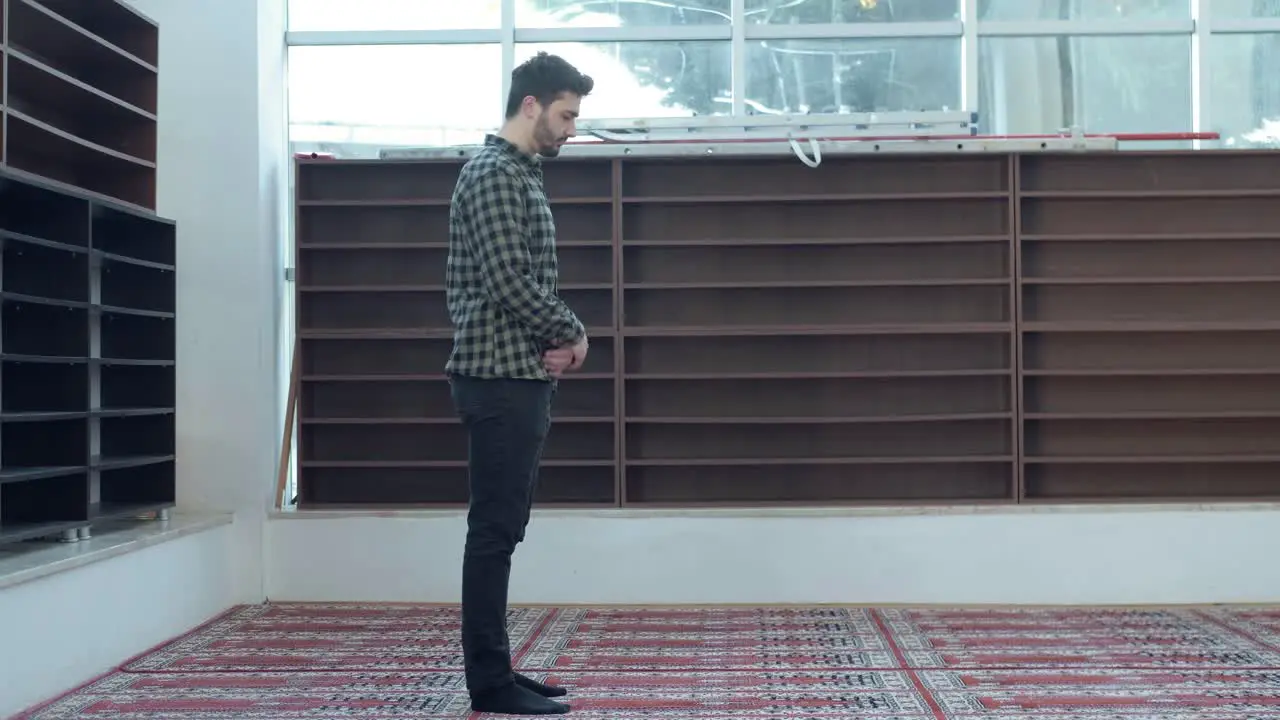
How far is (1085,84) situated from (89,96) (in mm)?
3568

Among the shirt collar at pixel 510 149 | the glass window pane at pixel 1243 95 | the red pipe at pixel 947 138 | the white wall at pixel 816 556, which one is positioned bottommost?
the white wall at pixel 816 556

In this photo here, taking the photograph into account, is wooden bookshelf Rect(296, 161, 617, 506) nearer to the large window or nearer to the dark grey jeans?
the large window

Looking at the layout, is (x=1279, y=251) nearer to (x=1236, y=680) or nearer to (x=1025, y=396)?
(x=1025, y=396)

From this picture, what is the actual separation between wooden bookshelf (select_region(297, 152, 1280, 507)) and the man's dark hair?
1682 millimetres

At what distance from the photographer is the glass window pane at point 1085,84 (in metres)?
4.94

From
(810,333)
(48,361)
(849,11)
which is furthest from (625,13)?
(48,361)

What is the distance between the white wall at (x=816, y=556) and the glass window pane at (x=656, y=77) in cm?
166

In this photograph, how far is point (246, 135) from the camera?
14.3 feet

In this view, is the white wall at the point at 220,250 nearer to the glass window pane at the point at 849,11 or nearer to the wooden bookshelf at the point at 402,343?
the wooden bookshelf at the point at 402,343

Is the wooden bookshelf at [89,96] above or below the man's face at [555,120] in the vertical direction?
above

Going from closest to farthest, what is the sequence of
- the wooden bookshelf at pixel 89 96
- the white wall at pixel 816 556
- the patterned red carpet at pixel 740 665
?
the patterned red carpet at pixel 740 665 < the wooden bookshelf at pixel 89 96 < the white wall at pixel 816 556

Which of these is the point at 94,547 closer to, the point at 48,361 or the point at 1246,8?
the point at 48,361

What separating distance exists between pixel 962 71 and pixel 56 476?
11.6ft

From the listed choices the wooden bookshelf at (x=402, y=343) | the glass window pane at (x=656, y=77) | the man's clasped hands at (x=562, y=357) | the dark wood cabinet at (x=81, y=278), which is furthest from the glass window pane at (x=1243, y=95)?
the dark wood cabinet at (x=81, y=278)
